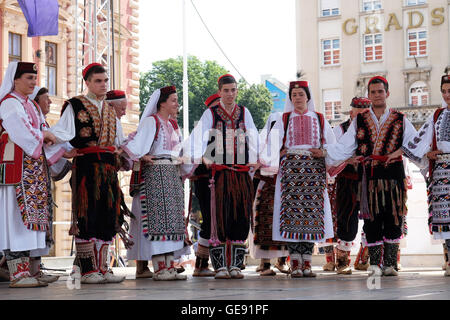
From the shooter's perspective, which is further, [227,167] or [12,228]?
[227,167]

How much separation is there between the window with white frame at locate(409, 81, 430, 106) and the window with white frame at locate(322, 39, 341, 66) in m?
4.71

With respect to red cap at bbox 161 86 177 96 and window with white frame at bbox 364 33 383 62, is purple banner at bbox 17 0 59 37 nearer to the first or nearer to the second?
red cap at bbox 161 86 177 96

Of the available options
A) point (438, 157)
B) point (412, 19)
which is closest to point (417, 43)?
point (412, 19)

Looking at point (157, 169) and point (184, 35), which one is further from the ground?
point (184, 35)

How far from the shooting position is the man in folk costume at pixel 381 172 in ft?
27.8

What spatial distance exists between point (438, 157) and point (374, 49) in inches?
1569

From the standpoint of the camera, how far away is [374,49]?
47.6 meters

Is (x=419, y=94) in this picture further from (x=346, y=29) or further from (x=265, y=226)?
(x=265, y=226)

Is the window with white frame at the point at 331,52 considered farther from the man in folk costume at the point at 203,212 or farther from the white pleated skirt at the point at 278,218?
the white pleated skirt at the point at 278,218
